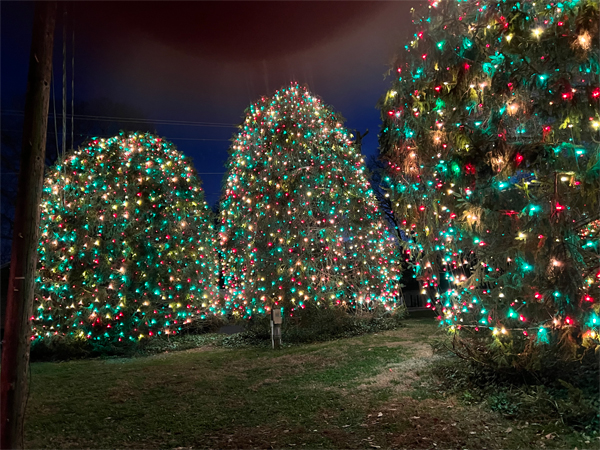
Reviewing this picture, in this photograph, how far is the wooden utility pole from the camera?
3.44 metres

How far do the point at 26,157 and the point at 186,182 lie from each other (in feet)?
28.1

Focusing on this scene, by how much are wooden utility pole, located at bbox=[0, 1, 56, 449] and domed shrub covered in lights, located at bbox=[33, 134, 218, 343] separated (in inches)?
279

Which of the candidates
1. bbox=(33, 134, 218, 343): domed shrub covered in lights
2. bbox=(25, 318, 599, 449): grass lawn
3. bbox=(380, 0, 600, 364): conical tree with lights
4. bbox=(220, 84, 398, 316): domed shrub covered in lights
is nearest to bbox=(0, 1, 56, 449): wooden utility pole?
bbox=(25, 318, 599, 449): grass lawn

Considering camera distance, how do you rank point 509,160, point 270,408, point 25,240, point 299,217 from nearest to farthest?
1. point 25,240
2. point 509,160
3. point 270,408
4. point 299,217

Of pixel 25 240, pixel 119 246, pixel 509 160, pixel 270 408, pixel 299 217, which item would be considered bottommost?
pixel 270 408

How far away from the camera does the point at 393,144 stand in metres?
6.54

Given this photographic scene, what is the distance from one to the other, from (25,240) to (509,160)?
4857mm

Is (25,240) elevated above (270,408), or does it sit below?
above

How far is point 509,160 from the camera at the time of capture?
4.66 metres

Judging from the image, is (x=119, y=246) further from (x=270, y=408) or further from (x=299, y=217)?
(x=270, y=408)

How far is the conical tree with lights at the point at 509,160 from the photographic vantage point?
4.34 m

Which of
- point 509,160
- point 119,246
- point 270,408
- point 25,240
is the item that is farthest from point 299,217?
point 25,240

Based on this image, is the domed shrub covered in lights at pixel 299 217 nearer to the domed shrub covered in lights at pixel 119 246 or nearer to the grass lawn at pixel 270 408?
the domed shrub covered in lights at pixel 119 246

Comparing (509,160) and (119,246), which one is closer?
(509,160)
